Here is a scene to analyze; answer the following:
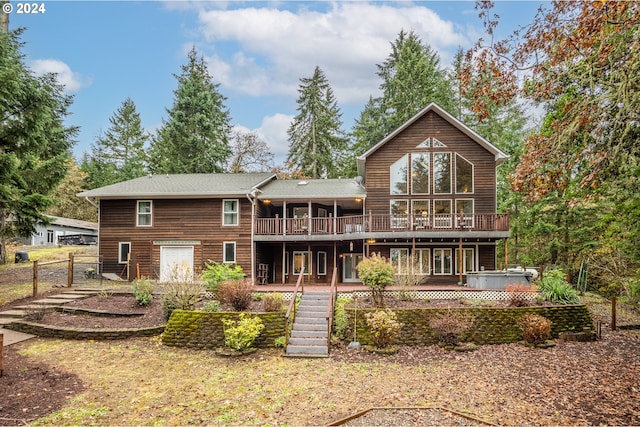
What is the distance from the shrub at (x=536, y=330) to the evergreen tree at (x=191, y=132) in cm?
2937

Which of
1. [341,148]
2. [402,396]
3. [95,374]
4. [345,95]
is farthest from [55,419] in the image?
[345,95]

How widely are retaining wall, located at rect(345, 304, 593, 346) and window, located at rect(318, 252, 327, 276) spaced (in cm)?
947

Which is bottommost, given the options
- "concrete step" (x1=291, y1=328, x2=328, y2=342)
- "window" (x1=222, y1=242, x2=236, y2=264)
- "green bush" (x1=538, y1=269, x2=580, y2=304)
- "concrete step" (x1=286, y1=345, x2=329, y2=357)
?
"concrete step" (x1=286, y1=345, x2=329, y2=357)

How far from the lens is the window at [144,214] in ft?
69.6

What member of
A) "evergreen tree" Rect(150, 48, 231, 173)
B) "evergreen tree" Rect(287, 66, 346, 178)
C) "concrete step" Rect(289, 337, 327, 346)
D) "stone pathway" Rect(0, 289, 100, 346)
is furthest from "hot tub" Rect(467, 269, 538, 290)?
"evergreen tree" Rect(150, 48, 231, 173)

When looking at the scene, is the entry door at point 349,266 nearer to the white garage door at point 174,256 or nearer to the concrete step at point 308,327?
the white garage door at point 174,256

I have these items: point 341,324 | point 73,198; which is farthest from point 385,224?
point 73,198

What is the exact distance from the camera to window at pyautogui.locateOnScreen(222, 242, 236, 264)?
20734 mm

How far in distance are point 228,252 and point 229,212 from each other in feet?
6.94

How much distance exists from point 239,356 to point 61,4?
44.6 feet

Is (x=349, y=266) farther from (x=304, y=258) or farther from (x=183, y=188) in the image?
(x=183, y=188)

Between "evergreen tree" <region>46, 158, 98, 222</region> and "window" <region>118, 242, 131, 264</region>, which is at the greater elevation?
"evergreen tree" <region>46, 158, 98, 222</region>

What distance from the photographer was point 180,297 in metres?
13.4

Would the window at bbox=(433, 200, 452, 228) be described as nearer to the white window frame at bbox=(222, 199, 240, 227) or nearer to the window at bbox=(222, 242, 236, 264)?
the white window frame at bbox=(222, 199, 240, 227)
